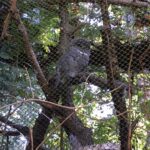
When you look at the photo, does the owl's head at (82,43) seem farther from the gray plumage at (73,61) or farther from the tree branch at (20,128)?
the tree branch at (20,128)

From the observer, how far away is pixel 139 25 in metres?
2.40

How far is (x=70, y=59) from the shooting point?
2.52 m

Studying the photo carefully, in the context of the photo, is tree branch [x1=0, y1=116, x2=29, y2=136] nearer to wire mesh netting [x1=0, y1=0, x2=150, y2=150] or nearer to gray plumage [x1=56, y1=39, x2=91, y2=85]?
wire mesh netting [x1=0, y1=0, x2=150, y2=150]

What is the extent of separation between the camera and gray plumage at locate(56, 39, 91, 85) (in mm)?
2473

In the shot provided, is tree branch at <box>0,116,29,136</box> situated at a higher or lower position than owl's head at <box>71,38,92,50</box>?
lower

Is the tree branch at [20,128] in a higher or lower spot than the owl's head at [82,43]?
lower

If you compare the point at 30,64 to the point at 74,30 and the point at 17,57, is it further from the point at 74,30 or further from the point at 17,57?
the point at 74,30

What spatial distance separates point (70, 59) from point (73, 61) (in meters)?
0.04

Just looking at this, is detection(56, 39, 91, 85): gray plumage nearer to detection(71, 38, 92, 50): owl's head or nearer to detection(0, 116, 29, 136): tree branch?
detection(71, 38, 92, 50): owl's head

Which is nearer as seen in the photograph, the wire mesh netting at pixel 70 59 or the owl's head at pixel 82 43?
the wire mesh netting at pixel 70 59

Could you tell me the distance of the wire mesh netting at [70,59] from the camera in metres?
2.38

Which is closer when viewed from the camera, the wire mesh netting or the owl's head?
the wire mesh netting

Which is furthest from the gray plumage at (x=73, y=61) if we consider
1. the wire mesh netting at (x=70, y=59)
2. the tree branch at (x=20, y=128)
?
the tree branch at (x=20, y=128)

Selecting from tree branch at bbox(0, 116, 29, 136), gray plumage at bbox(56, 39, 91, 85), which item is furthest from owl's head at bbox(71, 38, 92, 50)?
tree branch at bbox(0, 116, 29, 136)
